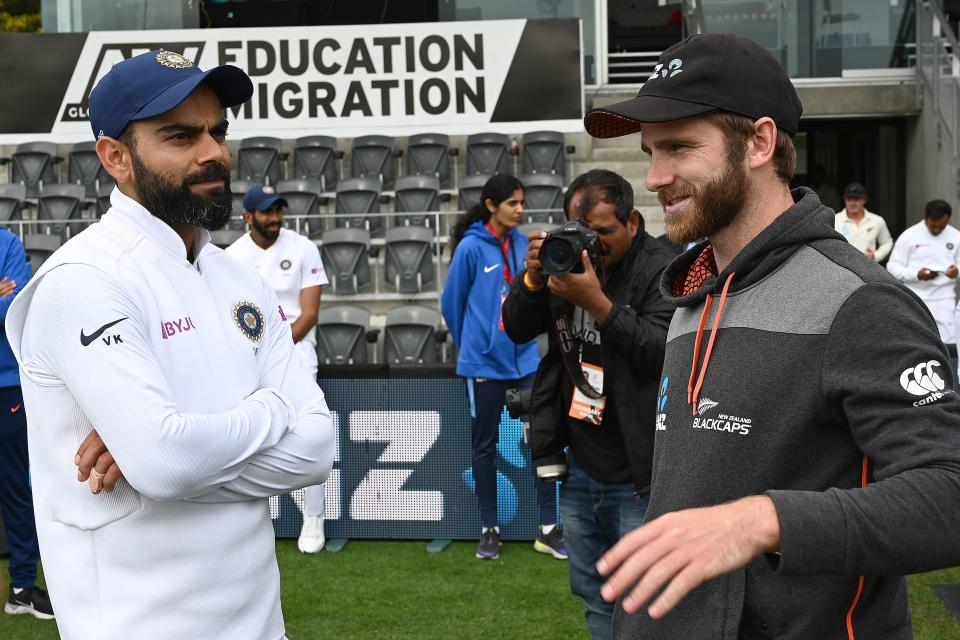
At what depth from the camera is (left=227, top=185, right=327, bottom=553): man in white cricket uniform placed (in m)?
6.16

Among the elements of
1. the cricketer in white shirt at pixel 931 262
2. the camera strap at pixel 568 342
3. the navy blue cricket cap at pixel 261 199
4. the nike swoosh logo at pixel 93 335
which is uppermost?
the navy blue cricket cap at pixel 261 199

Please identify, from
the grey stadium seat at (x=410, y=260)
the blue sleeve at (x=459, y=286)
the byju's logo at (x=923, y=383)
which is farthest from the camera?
the grey stadium seat at (x=410, y=260)

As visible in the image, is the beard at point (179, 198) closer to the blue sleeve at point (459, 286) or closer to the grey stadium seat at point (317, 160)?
the blue sleeve at point (459, 286)

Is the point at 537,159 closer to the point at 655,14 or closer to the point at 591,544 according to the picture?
the point at 655,14

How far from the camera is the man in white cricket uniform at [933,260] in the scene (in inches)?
384

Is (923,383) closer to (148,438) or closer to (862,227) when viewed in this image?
(148,438)

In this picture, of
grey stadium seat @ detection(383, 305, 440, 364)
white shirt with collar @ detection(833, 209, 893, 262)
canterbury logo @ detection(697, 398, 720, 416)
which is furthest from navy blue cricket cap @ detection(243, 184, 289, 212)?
white shirt with collar @ detection(833, 209, 893, 262)

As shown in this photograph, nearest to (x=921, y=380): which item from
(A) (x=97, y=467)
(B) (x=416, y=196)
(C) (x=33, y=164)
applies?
(A) (x=97, y=467)

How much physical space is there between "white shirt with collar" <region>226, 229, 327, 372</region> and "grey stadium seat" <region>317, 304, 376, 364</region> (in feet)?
9.82

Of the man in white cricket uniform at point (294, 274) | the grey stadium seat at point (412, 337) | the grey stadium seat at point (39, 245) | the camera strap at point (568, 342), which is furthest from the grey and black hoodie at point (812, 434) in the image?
the grey stadium seat at point (39, 245)

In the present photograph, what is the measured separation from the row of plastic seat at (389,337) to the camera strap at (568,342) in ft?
19.0

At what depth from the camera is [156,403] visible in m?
1.87

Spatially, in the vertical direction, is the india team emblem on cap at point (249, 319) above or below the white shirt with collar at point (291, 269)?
above

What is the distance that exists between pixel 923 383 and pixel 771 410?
222 mm
